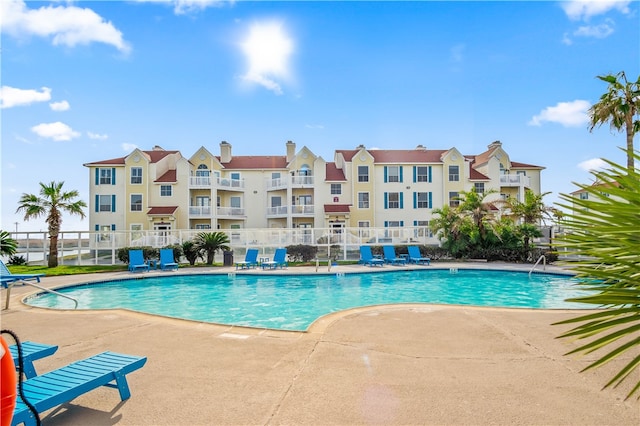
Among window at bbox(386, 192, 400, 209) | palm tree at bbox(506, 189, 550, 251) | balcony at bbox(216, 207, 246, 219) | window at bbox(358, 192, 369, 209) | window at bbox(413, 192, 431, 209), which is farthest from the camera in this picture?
window at bbox(413, 192, 431, 209)

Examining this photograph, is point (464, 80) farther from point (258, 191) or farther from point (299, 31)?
point (258, 191)

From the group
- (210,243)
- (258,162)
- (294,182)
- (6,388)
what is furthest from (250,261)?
(258,162)

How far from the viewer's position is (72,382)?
3.57 metres

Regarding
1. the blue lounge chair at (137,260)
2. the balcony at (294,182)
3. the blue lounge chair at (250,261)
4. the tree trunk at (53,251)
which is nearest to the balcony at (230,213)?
the balcony at (294,182)

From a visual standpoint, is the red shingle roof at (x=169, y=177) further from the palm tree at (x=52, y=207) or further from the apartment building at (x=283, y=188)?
the palm tree at (x=52, y=207)

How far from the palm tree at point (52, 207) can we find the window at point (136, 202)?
9.76m

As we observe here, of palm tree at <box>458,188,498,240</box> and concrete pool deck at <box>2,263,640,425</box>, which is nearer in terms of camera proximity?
concrete pool deck at <box>2,263,640,425</box>

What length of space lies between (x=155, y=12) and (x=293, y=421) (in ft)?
32.7

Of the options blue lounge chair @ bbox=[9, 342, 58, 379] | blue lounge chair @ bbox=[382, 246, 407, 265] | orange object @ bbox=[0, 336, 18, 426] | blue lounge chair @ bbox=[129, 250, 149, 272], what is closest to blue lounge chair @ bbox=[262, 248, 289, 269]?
blue lounge chair @ bbox=[382, 246, 407, 265]

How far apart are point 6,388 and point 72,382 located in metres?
2.06

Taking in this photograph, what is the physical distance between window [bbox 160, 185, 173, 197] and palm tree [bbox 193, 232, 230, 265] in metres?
14.0

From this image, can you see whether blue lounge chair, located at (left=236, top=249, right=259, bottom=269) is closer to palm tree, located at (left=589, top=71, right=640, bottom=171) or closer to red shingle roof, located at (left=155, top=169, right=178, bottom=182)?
red shingle roof, located at (left=155, top=169, right=178, bottom=182)

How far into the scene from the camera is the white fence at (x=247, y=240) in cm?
2278

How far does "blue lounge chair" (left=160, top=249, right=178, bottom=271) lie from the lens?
19766 mm
